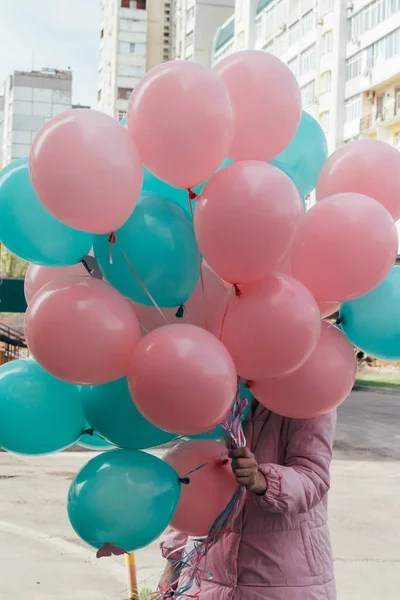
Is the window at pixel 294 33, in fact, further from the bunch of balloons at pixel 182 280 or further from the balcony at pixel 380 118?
the bunch of balloons at pixel 182 280

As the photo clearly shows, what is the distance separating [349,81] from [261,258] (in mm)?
38911

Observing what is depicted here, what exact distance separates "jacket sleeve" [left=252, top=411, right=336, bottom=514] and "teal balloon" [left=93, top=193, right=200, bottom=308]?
19.0 inches

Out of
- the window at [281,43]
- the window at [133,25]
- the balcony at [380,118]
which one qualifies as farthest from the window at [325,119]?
the window at [133,25]

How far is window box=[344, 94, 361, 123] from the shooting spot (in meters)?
38.5

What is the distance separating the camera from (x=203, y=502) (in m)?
2.25

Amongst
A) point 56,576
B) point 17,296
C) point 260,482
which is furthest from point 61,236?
point 17,296

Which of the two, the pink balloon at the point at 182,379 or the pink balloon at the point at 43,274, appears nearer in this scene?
the pink balloon at the point at 182,379

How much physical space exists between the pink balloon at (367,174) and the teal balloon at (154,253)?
48cm

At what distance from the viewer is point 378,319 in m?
2.29

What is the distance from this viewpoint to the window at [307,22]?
41819 mm

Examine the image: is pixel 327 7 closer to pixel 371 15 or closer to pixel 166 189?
pixel 371 15

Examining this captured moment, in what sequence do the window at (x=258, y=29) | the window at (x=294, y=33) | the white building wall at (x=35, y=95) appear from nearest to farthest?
the window at (x=294, y=33)
the window at (x=258, y=29)
the white building wall at (x=35, y=95)

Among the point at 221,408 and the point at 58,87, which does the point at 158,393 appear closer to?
the point at 221,408

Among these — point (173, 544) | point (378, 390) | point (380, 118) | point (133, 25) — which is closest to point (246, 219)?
point (173, 544)
